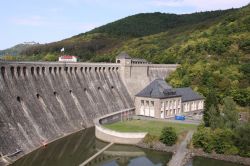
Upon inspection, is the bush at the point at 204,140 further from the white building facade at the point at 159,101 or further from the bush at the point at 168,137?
the white building facade at the point at 159,101

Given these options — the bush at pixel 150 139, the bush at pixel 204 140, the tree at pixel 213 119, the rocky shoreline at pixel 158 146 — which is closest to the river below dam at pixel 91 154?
the rocky shoreline at pixel 158 146

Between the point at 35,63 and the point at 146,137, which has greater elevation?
the point at 35,63

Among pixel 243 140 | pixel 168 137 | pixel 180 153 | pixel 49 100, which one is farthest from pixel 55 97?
pixel 243 140

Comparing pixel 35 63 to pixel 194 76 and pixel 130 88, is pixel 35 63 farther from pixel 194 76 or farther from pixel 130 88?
pixel 194 76

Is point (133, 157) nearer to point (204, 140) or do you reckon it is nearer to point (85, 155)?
point (85, 155)

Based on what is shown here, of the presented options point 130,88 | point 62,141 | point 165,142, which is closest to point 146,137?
point 165,142

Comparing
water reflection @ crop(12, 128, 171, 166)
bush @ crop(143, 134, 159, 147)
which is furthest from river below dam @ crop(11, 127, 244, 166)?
bush @ crop(143, 134, 159, 147)
